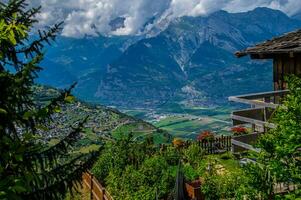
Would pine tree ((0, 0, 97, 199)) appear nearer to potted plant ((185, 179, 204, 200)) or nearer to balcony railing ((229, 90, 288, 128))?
balcony railing ((229, 90, 288, 128))

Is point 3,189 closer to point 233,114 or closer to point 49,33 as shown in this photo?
point 49,33

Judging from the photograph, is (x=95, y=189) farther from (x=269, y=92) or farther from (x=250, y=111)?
(x=269, y=92)

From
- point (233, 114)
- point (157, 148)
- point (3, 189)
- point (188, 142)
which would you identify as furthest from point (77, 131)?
point (188, 142)

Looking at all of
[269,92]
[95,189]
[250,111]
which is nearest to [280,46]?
[269,92]

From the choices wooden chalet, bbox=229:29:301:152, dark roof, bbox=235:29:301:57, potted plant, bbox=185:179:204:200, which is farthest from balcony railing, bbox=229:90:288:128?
potted plant, bbox=185:179:204:200

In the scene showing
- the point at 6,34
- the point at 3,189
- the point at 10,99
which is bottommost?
the point at 3,189

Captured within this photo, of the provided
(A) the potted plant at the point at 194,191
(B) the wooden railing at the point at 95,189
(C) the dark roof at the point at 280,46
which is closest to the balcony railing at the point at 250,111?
(C) the dark roof at the point at 280,46

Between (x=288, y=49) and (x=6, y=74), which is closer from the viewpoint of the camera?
(x=6, y=74)
